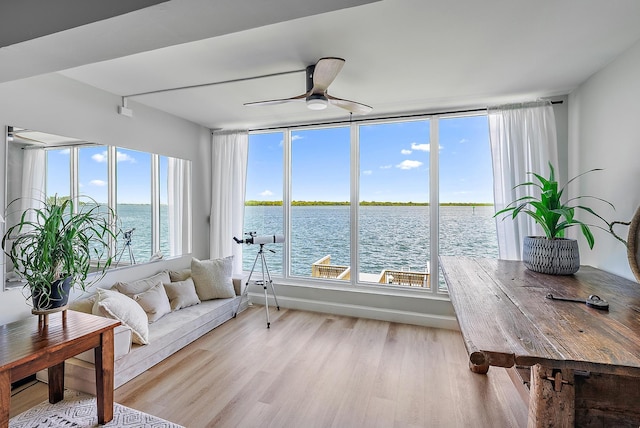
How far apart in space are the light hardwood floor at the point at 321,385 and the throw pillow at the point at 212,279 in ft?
1.65

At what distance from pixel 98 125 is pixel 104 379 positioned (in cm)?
227

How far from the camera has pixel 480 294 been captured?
5.01 ft

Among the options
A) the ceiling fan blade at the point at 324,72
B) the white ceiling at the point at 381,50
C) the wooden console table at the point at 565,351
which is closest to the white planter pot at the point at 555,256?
the wooden console table at the point at 565,351

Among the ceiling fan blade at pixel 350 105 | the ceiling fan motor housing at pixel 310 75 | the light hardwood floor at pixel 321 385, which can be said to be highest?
the ceiling fan motor housing at pixel 310 75

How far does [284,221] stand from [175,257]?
1482mm

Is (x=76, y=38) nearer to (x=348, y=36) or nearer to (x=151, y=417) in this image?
(x=348, y=36)

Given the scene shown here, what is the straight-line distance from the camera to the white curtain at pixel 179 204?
3.64 meters

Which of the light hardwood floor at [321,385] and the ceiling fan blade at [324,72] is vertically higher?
the ceiling fan blade at [324,72]

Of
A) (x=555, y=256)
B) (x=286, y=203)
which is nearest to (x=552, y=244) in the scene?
(x=555, y=256)

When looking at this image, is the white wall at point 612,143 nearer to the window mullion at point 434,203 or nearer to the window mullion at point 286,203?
the window mullion at point 434,203

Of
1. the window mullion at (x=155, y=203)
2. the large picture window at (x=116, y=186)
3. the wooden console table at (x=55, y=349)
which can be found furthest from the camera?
the window mullion at (x=155, y=203)

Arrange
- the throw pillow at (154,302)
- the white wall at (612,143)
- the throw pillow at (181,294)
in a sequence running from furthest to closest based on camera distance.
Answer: the throw pillow at (181,294)
the throw pillow at (154,302)
the white wall at (612,143)

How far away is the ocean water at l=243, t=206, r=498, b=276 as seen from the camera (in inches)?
132

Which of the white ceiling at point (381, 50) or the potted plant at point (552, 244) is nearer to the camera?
the white ceiling at point (381, 50)
